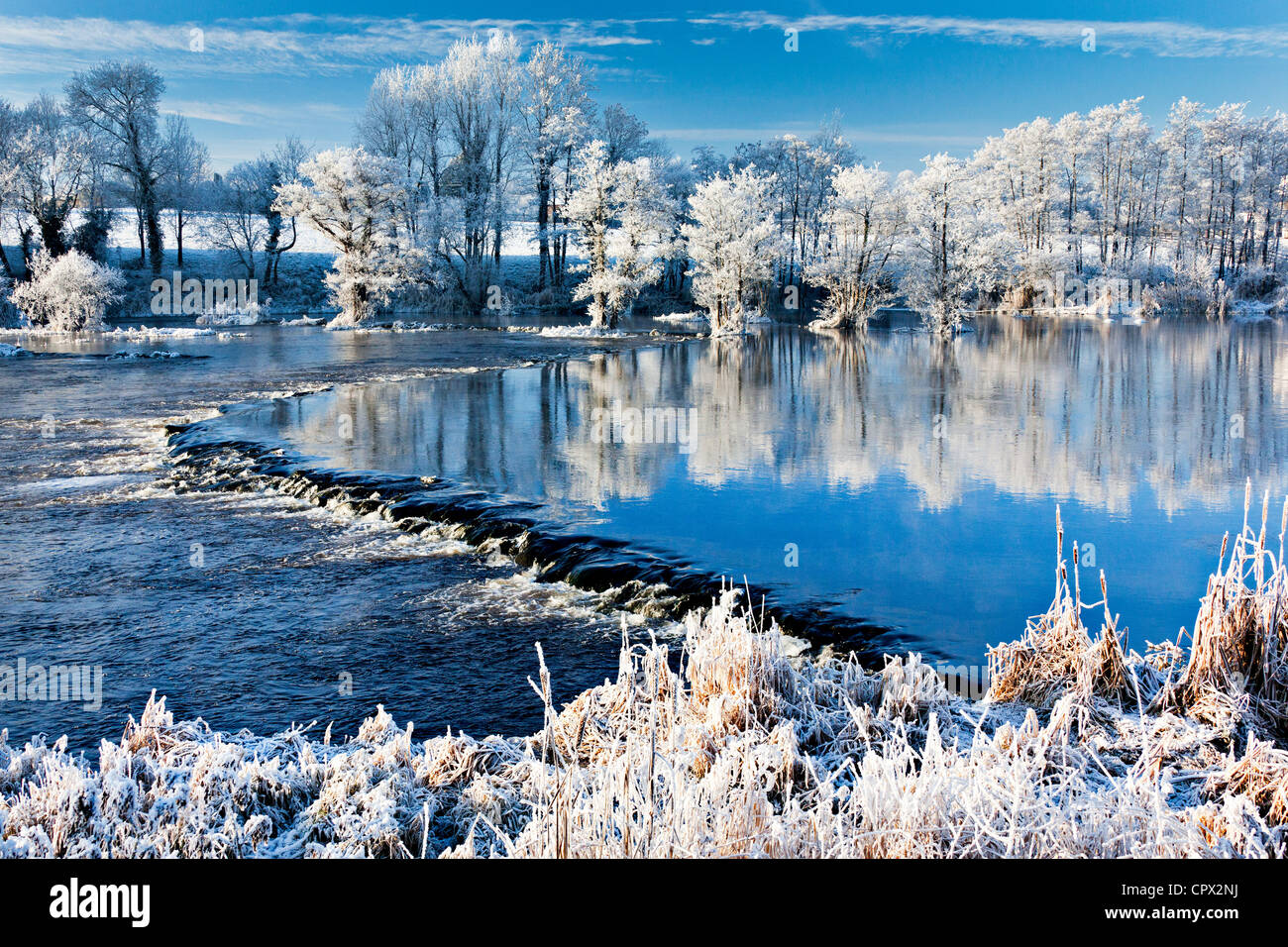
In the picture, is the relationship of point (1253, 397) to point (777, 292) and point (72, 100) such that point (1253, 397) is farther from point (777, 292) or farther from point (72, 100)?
point (72, 100)

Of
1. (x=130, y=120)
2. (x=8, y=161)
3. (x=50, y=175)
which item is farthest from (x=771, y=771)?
(x=130, y=120)

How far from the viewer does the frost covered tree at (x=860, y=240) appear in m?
40.2

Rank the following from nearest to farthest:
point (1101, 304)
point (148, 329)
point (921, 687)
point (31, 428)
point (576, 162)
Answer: point (921, 687) → point (31, 428) → point (148, 329) → point (1101, 304) → point (576, 162)

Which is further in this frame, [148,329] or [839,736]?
[148,329]

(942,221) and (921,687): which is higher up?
(942,221)

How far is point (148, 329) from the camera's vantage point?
41.2m

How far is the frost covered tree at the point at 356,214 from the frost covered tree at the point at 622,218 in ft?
35.1

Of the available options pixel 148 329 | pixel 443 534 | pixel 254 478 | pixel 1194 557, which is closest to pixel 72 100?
pixel 148 329

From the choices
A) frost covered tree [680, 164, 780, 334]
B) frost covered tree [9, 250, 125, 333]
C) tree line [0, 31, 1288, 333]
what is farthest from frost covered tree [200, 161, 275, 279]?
frost covered tree [680, 164, 780, 334]

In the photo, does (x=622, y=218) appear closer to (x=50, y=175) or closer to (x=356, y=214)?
(x=356, y=214)

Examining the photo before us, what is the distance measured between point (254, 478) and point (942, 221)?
3226 centimetres

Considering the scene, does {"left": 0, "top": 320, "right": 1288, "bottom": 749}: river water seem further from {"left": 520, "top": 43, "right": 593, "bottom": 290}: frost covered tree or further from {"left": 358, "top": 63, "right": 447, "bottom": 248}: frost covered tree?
{"left": 358, "top": 63, "right": 447, "bottom": 248}: frost covered tree
